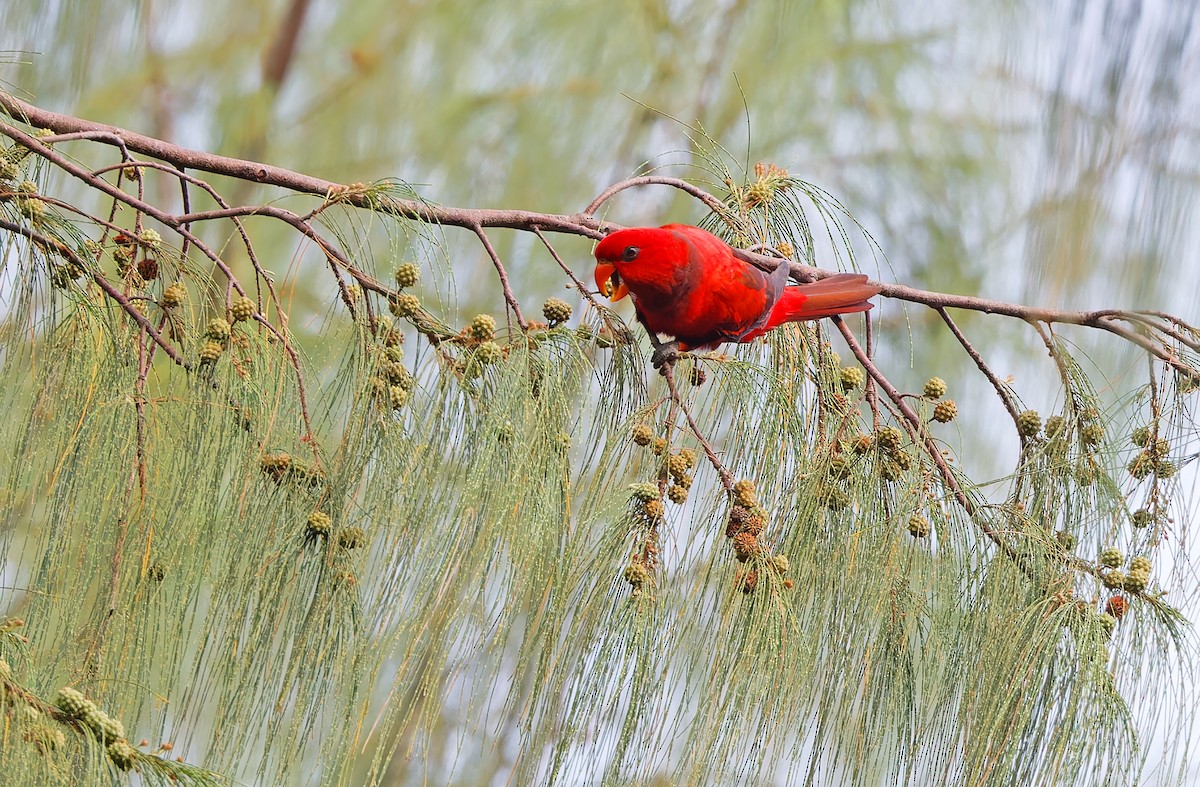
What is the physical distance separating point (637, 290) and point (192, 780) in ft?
3.43

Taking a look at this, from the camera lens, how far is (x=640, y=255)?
181cm

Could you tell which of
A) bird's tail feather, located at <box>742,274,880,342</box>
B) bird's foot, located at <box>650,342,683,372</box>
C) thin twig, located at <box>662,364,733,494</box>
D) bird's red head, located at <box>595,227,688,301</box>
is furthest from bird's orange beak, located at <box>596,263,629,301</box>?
thin twig, located at <box>662,364,733,494</box>

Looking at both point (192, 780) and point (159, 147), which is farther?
point (159, 147)

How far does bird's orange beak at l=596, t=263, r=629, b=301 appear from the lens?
1.84 m

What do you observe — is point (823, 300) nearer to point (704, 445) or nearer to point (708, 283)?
point (708, 283)

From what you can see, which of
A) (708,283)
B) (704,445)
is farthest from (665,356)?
(704,445)

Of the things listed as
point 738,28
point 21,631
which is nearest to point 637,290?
point 21,631

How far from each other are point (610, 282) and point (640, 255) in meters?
0.13

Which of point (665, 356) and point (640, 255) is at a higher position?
point (640, 255)

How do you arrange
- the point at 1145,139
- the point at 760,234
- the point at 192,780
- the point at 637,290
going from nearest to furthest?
the point at 1145,139
the point at 192,780
the point at 760,234
the point at 637,290

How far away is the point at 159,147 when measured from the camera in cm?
145

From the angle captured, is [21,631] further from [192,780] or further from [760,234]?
[760,234]

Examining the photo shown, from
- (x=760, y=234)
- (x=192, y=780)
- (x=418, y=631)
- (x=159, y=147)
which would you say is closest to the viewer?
(x=192, y=780)

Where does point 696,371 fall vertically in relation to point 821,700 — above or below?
above
